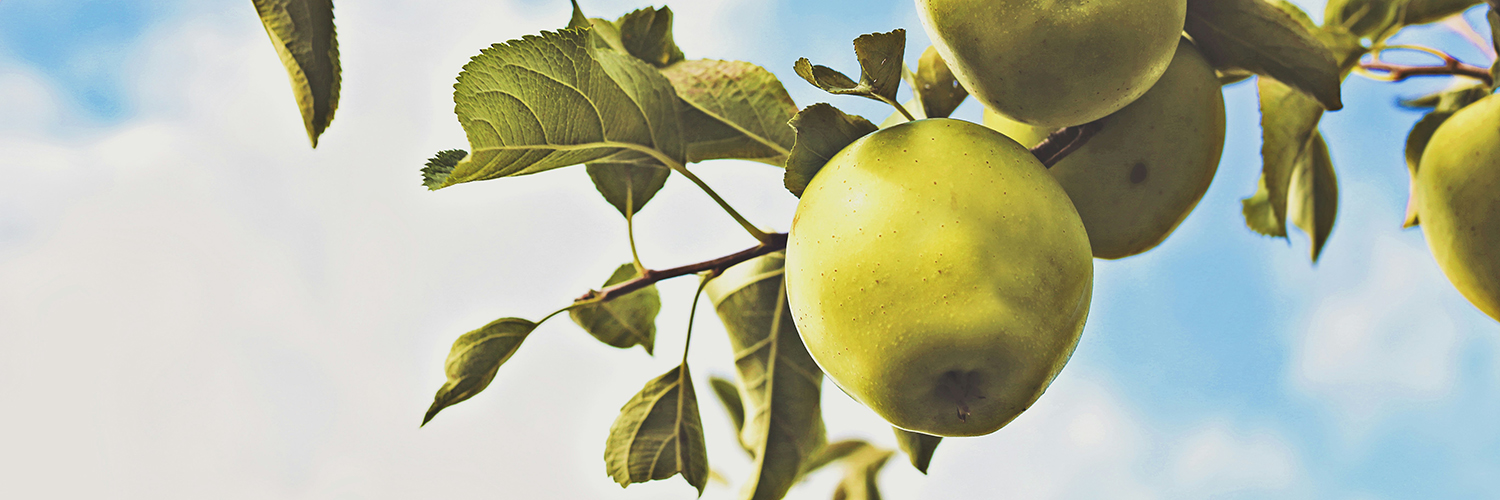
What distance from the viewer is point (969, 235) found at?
1.31 ft

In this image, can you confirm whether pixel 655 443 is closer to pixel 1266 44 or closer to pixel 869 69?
pixel 869 69

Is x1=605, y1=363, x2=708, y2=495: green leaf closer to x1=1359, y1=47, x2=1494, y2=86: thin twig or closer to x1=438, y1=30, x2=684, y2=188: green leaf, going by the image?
x1=438, y1=30, x2=684, y2=188: green leaf

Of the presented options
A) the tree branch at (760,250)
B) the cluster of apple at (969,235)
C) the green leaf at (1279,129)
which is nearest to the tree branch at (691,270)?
the tree branch at (760,250)

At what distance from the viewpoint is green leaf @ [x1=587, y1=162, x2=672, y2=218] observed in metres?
0.63

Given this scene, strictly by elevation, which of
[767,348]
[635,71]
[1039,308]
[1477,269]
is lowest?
[1477,269]

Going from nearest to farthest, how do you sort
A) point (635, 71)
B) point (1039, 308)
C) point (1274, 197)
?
point (1039, 308)
point (635, 71)
point (1274, 197)

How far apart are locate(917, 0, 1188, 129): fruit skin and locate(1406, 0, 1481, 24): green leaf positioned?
0.37 metres

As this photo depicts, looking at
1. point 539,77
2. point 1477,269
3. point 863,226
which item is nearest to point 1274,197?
point 1477,269

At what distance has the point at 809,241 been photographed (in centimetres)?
44

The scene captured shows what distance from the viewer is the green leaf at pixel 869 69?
434mm

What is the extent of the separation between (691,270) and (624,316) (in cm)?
12

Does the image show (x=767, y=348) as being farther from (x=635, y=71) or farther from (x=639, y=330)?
(x=635, y=71)

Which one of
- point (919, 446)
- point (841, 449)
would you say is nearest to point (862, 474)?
point (841, 449)

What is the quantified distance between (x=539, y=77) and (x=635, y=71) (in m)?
0.06
